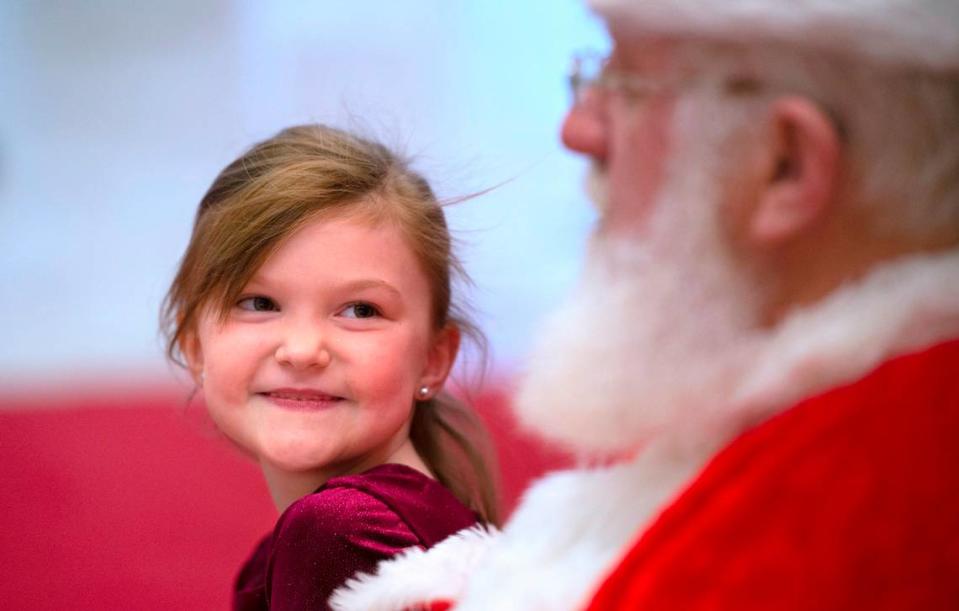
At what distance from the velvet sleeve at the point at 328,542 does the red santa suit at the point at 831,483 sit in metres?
0.34

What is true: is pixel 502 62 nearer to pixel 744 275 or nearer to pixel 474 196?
pixel 474 196

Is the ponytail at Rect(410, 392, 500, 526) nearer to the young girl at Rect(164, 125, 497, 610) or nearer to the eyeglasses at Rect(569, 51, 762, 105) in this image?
the young girl at Rect(164, 125, 497, 610)

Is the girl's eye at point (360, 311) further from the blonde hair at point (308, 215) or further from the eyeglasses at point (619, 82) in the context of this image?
the eyeglasses at point (619, 82)

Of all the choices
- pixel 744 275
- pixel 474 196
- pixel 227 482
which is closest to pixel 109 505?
pixel 227 482

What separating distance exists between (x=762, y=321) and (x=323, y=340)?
0.55m

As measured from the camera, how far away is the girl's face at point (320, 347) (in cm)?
136

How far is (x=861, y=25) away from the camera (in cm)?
89

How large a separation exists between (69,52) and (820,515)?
4051mm

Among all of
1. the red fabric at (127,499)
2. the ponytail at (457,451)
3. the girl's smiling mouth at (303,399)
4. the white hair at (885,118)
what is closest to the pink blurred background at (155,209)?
the red fabric at (127,499)

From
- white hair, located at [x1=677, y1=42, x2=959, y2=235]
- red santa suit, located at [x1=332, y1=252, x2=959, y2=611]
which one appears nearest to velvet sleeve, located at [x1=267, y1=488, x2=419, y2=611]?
red santa suit, located at [x1=332, y1=252, x2=959, y2=611]

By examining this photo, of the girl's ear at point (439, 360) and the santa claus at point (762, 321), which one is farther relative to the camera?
the girl's ear at point (439, 360)

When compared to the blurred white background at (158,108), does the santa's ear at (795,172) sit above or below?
above

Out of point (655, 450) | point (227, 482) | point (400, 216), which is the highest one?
point (400, 216)

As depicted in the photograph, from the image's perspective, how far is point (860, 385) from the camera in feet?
2.98
